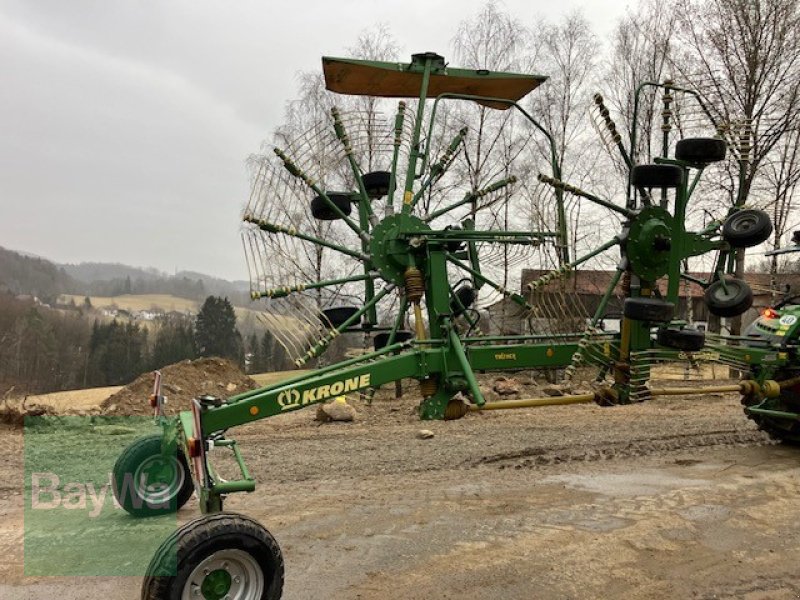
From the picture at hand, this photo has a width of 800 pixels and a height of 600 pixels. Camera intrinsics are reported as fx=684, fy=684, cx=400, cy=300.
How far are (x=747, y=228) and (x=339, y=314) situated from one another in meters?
3.90

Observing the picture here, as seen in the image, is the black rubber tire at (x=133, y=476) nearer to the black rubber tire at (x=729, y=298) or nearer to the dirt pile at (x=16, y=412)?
the black rubber tire at (x=729, y=298)

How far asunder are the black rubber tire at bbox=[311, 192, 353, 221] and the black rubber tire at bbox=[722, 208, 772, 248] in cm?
375

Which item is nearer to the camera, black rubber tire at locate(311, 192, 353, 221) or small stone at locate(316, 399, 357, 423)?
black rubber tire at locate(311, 192, 353, 221)

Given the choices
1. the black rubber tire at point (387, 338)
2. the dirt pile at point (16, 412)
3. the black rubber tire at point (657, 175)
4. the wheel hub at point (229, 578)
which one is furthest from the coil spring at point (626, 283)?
the dirt pile at point (16, 412)

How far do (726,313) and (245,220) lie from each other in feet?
14.9

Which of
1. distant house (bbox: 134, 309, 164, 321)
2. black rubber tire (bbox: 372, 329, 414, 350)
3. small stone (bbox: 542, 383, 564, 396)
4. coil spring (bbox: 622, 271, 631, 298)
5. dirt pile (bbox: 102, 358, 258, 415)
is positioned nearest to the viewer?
coil spring (bbox: 622, 271, 631, 298)

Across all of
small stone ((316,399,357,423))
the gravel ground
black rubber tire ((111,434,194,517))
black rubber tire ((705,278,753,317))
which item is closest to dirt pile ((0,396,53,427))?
the gravel ground

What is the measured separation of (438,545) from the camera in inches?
196

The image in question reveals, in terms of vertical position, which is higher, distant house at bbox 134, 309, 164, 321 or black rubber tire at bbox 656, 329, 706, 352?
distant house at bbox 134, 309, 164, 321

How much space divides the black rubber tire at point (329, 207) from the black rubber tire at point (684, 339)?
3450mm

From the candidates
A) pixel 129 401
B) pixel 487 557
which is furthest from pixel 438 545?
pixel 129 401

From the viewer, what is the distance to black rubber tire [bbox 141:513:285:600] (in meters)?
3.60

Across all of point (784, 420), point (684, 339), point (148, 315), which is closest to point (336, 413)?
point (784, 420)

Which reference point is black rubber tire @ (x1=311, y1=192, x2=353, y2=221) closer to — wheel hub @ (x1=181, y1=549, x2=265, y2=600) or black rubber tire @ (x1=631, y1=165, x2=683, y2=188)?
black rubber tire @ (x1=631, y1=165, x2=683, y2=188)
